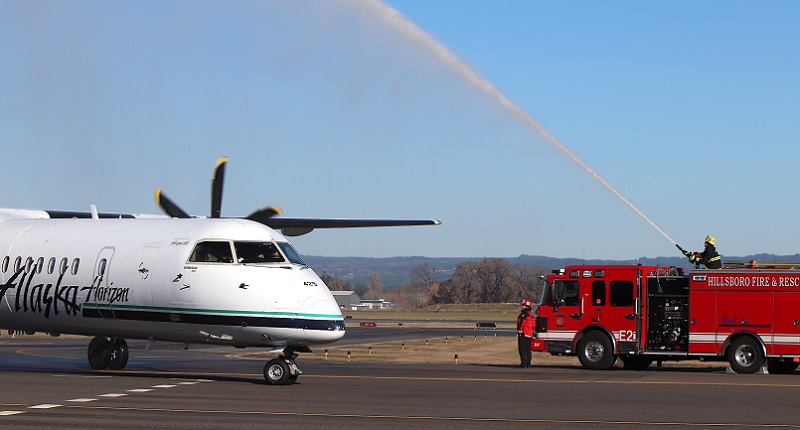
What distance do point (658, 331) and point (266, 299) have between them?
11414mm

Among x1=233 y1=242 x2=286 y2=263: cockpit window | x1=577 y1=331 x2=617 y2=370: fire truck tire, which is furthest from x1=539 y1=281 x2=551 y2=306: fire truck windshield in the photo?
x1=233 y1=242 x2=286 y2=263: cockpit window

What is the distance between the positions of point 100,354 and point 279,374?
254 inches

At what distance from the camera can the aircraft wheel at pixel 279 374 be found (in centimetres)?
2058

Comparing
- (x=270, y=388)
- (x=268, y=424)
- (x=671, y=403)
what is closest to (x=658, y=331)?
(x=671, y=403)

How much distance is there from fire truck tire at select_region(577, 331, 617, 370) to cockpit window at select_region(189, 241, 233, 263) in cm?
1072

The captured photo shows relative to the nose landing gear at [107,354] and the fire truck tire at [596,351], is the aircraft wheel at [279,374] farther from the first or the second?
the fire truck tire at [596,351]

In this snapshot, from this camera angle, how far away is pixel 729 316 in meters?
26.6

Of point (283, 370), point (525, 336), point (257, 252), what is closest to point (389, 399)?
point (283, 370)

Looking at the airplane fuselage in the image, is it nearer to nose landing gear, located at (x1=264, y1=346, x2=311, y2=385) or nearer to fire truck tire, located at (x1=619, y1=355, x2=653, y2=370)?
nose landing gear, located at (x1=264, y1=346, x2=311, y2=385)

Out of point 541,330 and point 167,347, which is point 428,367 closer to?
point 541,330

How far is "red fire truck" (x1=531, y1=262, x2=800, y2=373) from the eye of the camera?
2620 centimetres

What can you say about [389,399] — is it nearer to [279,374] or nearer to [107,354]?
[279,374]

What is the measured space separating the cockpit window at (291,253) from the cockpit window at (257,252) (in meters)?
0.17

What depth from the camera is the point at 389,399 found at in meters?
18.0
